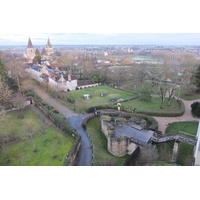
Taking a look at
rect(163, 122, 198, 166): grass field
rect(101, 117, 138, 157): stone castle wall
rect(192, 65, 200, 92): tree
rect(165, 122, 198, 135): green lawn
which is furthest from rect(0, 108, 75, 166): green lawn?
rect(192, 65, 200, 92): tree

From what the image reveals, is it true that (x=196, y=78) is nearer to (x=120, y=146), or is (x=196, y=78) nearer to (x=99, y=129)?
(x=99, y=129)

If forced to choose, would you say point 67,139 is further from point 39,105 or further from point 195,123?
point 195,123

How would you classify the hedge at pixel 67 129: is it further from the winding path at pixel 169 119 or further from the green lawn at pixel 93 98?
the winding path at pixel 169 119

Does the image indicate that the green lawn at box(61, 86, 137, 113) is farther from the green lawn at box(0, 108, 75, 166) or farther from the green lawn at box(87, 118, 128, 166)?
the green lawn at box(0, 108, 75, 166)

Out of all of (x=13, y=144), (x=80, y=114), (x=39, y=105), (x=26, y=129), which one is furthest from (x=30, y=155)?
(x=39, y=105)

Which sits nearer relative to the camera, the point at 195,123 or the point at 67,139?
the point at 67,139

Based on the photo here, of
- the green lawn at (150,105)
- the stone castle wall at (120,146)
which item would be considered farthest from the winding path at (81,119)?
the stone castle wall at (120,146)

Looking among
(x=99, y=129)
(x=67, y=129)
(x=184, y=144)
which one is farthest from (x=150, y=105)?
(x=67, y=129)
